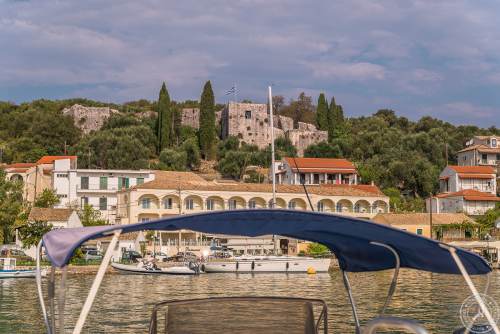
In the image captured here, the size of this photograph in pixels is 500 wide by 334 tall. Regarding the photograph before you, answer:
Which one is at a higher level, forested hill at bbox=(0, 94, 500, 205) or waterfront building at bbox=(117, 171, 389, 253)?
forested hill at bbox=(0, 94, 500, 205)

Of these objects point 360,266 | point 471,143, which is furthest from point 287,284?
point 471,143

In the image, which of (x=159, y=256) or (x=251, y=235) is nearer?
(x=251, y=235)

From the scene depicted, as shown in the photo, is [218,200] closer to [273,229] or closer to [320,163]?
[320,163]

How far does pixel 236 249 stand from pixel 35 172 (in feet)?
83.8

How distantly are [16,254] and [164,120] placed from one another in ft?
152

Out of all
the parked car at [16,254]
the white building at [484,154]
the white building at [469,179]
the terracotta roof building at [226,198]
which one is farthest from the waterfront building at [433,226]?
the white building at [484,154]

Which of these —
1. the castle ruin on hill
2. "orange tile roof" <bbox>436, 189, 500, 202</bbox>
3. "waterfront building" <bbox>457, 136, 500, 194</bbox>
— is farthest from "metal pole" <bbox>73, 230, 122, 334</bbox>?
the castle ruin on hill

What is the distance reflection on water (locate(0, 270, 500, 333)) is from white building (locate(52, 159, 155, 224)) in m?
26.4

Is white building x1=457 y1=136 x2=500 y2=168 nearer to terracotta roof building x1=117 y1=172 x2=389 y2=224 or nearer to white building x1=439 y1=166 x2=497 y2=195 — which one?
white building x1=439 y1=166 x2=497 y2=195

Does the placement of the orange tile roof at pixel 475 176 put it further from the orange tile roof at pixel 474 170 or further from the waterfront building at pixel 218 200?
the waterfront building at pixel 218 200

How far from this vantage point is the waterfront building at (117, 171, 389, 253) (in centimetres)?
5991

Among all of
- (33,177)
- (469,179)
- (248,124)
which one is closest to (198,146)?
(248,124)

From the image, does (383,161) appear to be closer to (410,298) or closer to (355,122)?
(355,122)

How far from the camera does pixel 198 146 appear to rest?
311 ft
